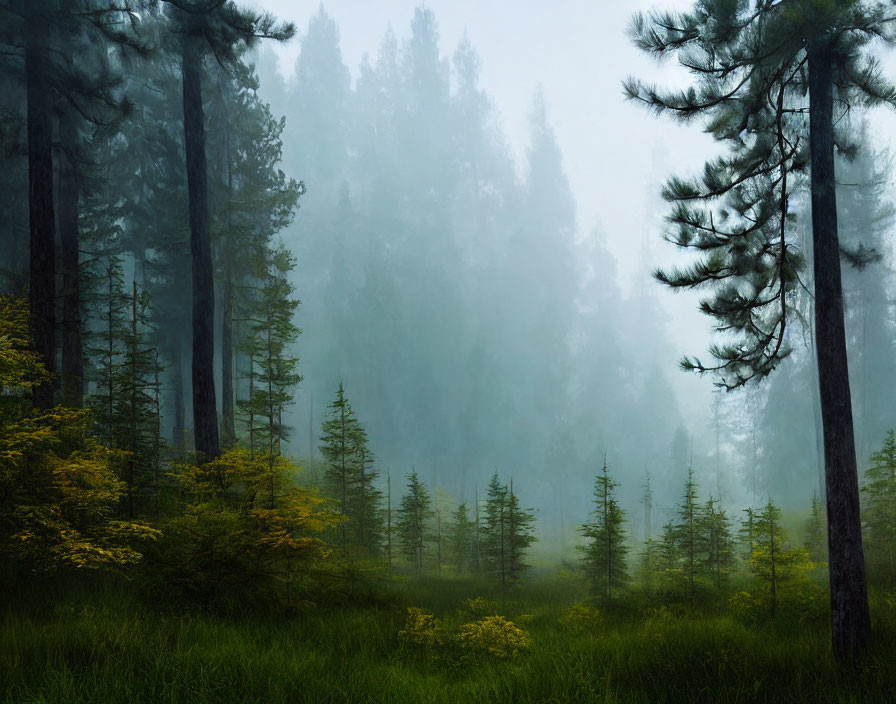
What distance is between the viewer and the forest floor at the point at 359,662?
421cm

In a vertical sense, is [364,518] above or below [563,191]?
below

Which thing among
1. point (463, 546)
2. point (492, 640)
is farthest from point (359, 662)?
point (463, 546)

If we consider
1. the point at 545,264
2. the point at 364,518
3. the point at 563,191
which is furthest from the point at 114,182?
the point at 563,191

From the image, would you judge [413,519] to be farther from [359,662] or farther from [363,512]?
[359,662]

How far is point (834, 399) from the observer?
20.3ft

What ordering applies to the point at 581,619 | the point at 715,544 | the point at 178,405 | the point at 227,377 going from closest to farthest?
the point at 581,619 → the point at 715,544 → the point at 227,377 → the point at 178,405

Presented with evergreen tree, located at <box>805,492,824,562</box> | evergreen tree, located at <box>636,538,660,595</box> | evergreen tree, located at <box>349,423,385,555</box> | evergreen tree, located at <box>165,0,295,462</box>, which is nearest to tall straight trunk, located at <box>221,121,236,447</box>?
evergreen tree, located at <box>349,423,385,555</box>

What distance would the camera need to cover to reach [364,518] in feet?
50.2

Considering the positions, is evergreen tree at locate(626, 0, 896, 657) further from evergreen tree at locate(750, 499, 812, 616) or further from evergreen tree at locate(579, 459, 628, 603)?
evergreen tree at locate(579, 459, 628, 603)

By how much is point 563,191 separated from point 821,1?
46.1 meters

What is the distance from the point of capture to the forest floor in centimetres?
421

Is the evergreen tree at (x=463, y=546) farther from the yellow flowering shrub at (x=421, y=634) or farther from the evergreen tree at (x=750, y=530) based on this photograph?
the yellow flowering shrub at (x=421, y=634)

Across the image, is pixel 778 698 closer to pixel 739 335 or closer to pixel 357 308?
pixel 739 335

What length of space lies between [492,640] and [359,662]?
6.14 ft
